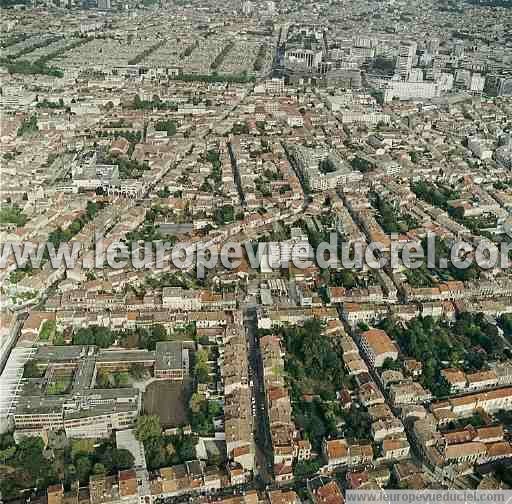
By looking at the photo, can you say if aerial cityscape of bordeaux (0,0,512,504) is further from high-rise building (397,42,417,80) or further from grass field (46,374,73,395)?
high-rise building (397,42,417,80)

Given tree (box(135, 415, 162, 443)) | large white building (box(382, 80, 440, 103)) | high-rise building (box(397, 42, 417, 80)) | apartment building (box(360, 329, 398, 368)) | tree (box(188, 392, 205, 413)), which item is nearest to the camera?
tree (box(135, 415, 162, 443))

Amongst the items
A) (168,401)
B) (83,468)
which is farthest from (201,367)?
(83,468)

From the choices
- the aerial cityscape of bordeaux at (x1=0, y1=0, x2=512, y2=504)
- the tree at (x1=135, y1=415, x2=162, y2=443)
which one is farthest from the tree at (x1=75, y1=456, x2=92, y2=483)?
the tree at (x1=135, y1=415, x2=162, y2=443)

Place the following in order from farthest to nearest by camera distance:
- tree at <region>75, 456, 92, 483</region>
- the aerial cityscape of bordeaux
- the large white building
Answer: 1. the large white building
2. the aerial cityscape of bordeaux
3. tree at <region>75, 456, 92, 483</region>

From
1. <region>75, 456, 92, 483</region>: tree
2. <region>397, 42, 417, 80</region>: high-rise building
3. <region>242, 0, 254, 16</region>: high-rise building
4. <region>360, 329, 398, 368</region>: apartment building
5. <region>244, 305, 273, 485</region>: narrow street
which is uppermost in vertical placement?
<region>242, 0, 254, 16</region>: high-rise building

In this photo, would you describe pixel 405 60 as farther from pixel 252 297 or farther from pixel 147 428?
pixel 147 428

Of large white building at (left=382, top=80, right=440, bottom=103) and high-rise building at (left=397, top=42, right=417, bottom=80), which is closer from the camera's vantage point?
large white building at (left=382, top=80, right=440, bottom=103)
